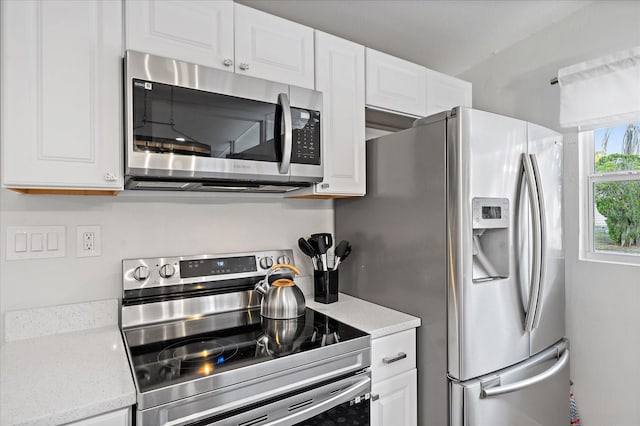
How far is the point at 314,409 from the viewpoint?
1255 millimetres

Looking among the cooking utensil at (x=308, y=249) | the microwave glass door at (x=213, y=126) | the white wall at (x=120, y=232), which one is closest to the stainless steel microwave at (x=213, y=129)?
the microwave glass door at (x=213, y=126)

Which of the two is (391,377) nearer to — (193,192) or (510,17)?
(193,192)

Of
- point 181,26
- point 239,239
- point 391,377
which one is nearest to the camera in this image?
point 181,26

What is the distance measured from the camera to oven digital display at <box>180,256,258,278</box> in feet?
5.45

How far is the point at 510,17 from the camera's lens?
2.08 meters

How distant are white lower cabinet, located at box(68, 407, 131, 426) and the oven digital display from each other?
718 mm

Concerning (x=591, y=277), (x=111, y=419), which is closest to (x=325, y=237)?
(x=111, y=419)

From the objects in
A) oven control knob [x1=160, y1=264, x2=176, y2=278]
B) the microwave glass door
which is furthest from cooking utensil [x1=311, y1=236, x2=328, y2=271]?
oven control knob [x1=160, y1=264, x2=176, y2=278]

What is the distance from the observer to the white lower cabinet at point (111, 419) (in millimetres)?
929

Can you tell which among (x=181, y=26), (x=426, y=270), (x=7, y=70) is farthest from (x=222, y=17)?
(x=426, y=270)

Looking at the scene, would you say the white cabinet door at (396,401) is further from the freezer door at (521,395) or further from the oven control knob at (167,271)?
the oven control knob at (167,271)

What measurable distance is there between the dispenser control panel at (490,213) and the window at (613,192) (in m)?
0.85

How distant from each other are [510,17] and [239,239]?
6.45 ft

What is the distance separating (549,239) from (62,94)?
210 cm
